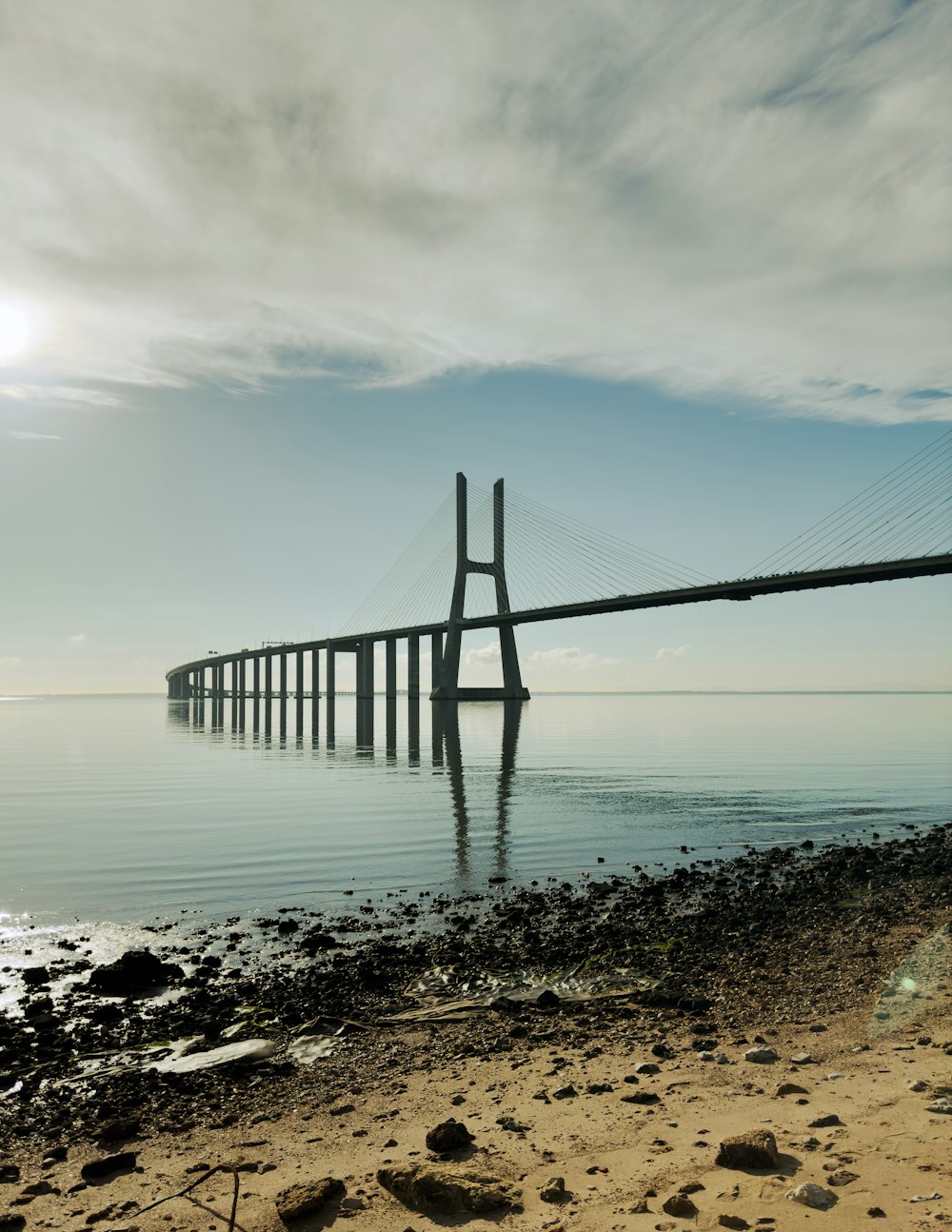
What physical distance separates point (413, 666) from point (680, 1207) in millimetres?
106530

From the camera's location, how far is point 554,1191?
15.9 feet

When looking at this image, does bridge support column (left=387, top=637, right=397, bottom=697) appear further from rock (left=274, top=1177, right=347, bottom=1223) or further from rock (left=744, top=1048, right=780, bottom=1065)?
rock (left=274, top=1177, right=347, bottom=1223)

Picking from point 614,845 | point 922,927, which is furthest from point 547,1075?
point 614,845

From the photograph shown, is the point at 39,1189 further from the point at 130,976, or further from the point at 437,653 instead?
the point at 437,653

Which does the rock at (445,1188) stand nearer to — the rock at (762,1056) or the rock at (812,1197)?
the rock at (812,1197)

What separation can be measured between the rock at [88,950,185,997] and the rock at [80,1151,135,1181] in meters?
4.12

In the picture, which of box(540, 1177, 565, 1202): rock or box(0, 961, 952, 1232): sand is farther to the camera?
box(540, 1177, 565, 1202): rock

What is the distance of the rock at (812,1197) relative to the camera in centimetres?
441

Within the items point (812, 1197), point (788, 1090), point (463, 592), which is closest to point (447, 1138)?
point (812, 1197)

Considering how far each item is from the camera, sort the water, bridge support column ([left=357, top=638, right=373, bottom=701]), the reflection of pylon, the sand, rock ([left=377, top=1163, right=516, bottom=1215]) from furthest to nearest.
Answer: bridge support column ([left=357, top=638, right=373, bottom=701]) < the reflection of pylon < the water < rock ([left=377, top=1163, right=516, bottom=1215]) < the sand

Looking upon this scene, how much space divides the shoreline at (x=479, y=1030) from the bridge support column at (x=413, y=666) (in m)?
87.7

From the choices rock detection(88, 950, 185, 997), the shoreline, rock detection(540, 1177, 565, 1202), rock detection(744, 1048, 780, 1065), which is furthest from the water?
rock detection(540, 1177, 565, 1202)

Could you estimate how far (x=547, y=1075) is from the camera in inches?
268

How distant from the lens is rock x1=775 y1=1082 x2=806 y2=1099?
6.01 meters
